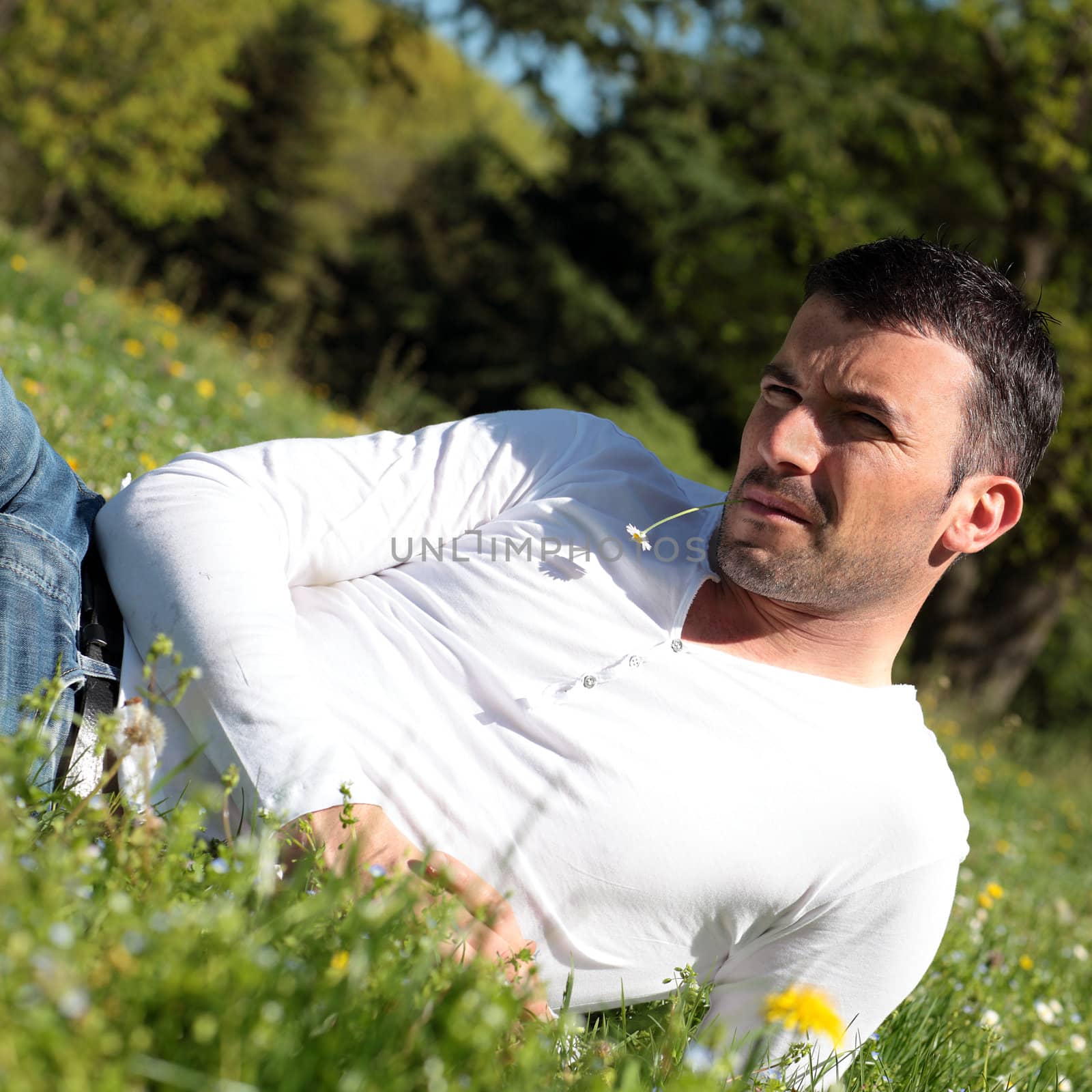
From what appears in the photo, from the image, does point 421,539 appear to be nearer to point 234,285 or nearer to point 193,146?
point 193,146

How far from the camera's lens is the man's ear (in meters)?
2.53

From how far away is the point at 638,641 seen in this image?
7.41 feet

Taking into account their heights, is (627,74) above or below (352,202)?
above

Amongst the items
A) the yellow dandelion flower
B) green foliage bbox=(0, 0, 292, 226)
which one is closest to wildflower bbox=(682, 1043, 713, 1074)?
the yellow dandelion flower

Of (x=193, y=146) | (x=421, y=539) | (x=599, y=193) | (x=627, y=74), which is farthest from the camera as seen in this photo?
(x=599, y=193)

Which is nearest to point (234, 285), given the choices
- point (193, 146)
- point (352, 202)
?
point (352, 202)

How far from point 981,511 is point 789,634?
0.55 metres

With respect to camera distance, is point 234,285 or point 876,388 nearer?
point 876,388

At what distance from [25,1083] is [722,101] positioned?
14.2 m

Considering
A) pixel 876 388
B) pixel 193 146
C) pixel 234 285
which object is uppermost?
pixel 876 388

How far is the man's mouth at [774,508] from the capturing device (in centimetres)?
236

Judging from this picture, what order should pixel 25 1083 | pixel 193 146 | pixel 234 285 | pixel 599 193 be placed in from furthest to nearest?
pixel 234 285
pixel 599 193
pixel 193 146
pixel 25 1083

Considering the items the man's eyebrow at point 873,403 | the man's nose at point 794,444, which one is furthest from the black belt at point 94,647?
the man's eyebrow at point 873,403

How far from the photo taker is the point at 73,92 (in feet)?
63.8
